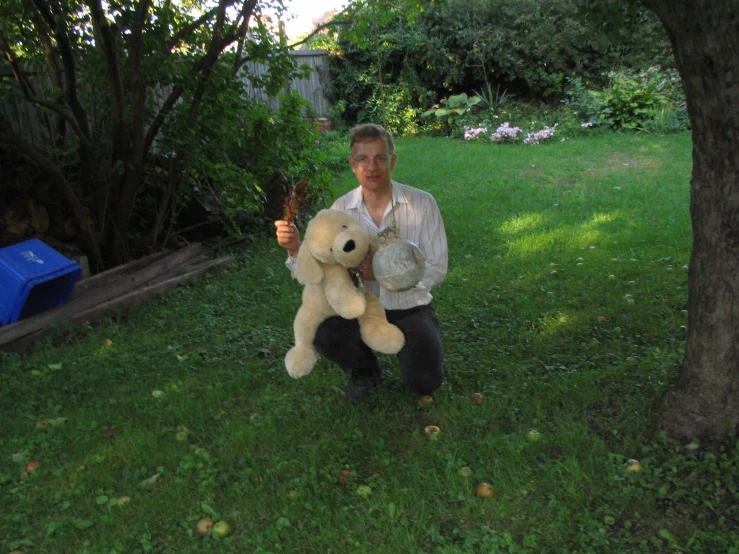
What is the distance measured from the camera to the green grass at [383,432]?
2.66 m

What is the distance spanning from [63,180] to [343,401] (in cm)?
364

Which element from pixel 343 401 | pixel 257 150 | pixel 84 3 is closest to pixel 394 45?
pixel 257 150

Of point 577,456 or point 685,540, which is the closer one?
point 685,540

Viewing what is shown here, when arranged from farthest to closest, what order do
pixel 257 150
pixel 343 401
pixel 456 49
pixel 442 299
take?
pixel 456 49
pixel 257 150
pixel 442 299
pixel 343 401

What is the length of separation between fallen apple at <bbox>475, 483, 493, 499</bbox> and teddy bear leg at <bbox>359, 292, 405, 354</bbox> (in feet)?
2.40

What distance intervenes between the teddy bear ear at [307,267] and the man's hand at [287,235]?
131 mm

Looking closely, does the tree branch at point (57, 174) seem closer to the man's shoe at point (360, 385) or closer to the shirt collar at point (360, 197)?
the shirt collar at point (360, 197)

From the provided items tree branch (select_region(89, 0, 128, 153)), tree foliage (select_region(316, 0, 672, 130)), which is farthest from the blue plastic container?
tree foliage (select_region(316, 0, 672, 130))

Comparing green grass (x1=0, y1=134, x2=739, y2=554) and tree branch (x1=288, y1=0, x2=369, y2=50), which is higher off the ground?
tree branch (x1=288, y1=0, x2=369, y2=50)

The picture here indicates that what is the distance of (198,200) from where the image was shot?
7477 millimetres

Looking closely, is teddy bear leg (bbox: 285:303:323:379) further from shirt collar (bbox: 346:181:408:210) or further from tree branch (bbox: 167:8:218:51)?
tree branch (bbox: 167:8:218:51)

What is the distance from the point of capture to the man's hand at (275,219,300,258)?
3143 millimetres

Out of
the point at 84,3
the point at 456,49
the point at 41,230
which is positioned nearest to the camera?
the point at 84,3

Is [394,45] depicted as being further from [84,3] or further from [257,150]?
[84,3]
